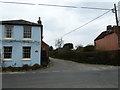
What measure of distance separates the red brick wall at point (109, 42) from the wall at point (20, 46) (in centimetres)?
1553

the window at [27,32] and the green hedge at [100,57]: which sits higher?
Result: the window at [27,32]

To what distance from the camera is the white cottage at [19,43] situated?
22.5m

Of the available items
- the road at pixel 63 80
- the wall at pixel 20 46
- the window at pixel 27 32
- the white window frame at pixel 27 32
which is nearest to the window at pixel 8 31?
the wall at pixel 20 46

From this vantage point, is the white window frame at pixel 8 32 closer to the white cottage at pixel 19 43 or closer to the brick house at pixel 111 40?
the white cottage at pixel 19 43

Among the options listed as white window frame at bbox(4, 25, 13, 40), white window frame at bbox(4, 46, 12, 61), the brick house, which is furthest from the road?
the brick house

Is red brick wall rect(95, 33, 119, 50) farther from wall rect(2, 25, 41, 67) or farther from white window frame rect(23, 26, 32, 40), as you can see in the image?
white window frame rect(23, 26, 32, 40)

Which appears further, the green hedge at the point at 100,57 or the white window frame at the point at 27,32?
the green hedge at the point at 100,57

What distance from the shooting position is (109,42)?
113ft

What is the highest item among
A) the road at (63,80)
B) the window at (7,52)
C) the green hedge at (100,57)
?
the window at (7,52)

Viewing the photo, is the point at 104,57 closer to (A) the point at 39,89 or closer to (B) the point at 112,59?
(B) the point at 112,59

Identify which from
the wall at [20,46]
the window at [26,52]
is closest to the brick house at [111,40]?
the wall at [20,46]

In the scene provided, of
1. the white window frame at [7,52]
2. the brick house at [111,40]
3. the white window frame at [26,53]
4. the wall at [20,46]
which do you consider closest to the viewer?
the white window frame at [7,52]

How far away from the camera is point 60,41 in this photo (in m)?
65.1

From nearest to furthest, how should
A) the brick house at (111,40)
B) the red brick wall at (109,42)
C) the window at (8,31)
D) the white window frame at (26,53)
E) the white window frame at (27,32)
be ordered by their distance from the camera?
the white window frame at (26,53)
the window at (8,31)
the white window frame at (27,32)
the brick house at (111,40)
the red brick wall at (109,42)
